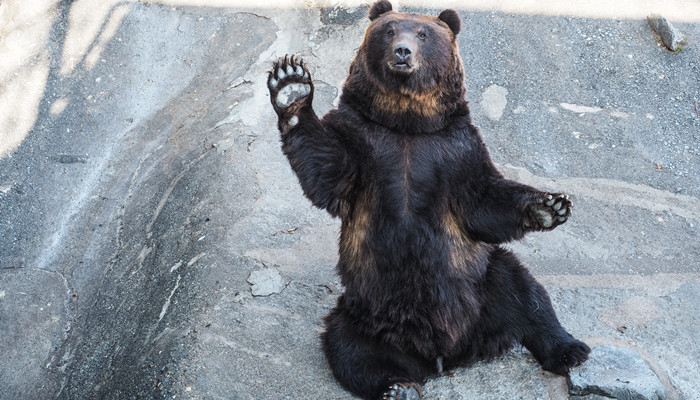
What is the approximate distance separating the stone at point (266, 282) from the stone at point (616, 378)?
1.82 metres

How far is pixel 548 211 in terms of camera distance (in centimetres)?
328

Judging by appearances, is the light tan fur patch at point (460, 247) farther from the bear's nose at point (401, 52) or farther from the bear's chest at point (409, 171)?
the bear's nose at point (401, 52)

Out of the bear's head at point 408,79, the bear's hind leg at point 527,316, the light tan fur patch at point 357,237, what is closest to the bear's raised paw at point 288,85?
the bear's head at point 408,79

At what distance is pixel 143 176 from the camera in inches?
235

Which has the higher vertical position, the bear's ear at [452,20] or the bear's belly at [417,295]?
the bear's ear at [452,20]

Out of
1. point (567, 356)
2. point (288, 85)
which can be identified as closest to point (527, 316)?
point (567, 356)

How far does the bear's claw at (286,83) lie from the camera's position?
10.5 feet

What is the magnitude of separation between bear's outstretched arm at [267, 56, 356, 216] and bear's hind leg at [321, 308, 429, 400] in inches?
31.3

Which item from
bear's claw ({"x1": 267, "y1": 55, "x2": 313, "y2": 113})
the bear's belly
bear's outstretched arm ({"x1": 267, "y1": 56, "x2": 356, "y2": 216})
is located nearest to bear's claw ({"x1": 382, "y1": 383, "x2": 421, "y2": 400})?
the bear's belly

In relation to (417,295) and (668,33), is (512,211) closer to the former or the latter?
(417,295)

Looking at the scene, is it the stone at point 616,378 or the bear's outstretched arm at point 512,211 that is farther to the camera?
the stone at point 616,378

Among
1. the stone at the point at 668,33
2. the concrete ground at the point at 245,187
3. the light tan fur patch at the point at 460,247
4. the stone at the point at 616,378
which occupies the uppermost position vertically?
the light tan fur patch at the point at 460,247

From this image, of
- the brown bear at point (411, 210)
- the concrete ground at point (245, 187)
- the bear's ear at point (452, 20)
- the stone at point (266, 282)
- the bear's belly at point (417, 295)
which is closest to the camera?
the brown bear at point (411, 210)

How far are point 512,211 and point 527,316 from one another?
24.9 inches
